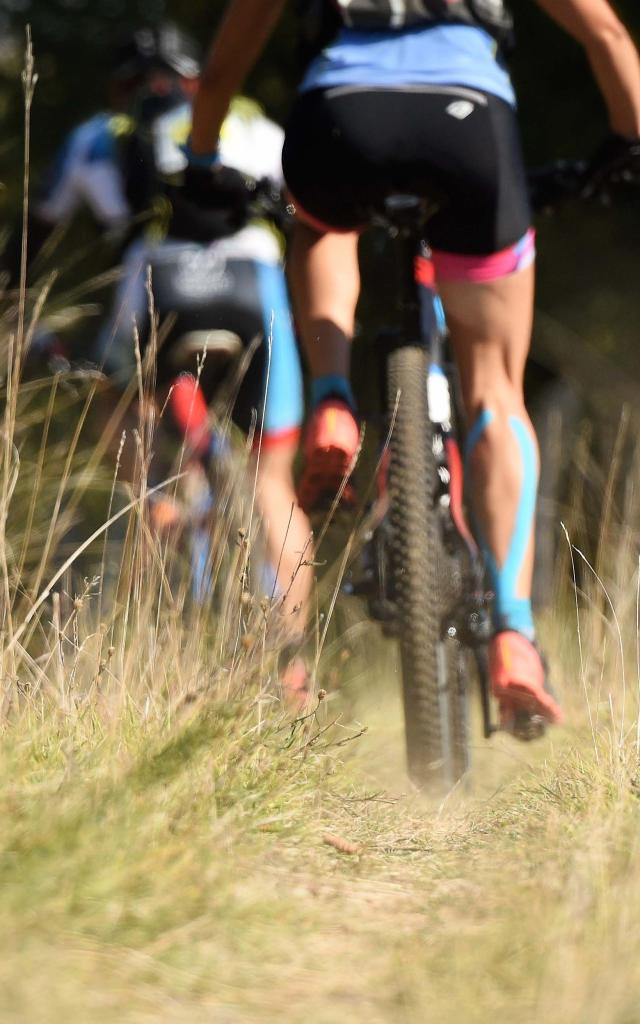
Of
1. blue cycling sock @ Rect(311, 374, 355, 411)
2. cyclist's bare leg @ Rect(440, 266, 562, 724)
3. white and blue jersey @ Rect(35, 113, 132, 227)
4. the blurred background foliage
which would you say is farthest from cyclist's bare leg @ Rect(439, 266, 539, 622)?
the blurred background foliage

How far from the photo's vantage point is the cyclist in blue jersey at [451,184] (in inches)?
109

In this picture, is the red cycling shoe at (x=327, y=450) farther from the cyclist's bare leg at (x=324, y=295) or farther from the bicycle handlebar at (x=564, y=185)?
the bicycle handlebar at (x=564, y=185)

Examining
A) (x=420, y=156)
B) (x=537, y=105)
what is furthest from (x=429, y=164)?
(x=537, y=105)

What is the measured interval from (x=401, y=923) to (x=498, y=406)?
1372 millimetres

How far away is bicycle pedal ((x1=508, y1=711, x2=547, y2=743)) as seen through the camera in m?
2.74

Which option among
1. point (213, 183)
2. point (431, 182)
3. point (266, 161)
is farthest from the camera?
point (266, 161)

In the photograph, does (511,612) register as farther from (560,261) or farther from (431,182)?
(560,261)

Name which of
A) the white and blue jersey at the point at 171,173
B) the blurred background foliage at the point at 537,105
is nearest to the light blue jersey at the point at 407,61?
the white and blue jersey at the point at 171,173

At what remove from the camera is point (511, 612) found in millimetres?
2900

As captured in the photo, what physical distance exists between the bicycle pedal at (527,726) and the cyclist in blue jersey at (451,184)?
22 millimetres

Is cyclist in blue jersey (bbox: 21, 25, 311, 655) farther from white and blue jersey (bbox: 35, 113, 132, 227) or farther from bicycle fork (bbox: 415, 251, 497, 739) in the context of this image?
bicycle fork (bbox: 415, 251, 497, 739)

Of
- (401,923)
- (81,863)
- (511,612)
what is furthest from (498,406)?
(81,863)

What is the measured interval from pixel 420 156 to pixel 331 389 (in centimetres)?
47

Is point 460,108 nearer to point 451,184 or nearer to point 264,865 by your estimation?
point 451,184
